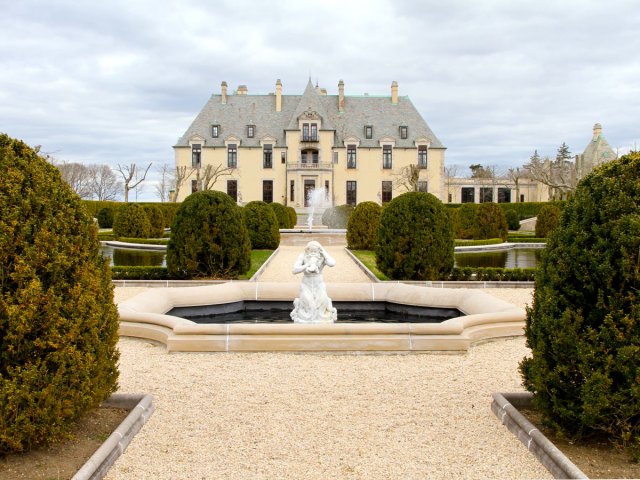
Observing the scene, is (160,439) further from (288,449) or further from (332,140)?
(332,140)

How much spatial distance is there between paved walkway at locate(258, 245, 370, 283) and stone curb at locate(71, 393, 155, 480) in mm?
8358

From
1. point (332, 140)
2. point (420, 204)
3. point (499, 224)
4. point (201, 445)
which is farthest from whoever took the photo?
point (332, 140)

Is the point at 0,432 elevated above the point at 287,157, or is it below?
below

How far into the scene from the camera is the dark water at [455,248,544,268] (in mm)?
17422

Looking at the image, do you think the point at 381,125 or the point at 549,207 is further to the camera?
the point at 381,125

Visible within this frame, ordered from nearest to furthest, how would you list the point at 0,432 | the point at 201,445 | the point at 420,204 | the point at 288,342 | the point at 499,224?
1. the point at 0,432
2. the point at 201,445
3. the point at 288,342
4. the point at 420,204
5. the point at 499,224

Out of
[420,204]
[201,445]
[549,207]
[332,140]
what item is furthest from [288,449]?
[332,140]

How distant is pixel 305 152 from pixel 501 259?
108ft

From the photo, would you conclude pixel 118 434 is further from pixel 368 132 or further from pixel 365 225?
pixel 368 132

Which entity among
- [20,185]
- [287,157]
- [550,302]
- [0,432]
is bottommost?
[0,432]

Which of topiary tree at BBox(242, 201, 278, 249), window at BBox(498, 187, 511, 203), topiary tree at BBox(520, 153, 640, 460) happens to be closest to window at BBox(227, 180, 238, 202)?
topiary tree at BBox(242, 201, 278, 249)

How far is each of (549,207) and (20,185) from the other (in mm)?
26603

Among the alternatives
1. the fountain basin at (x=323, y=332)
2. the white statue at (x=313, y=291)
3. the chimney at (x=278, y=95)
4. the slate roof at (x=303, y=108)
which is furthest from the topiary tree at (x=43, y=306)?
the chimney at (x=278, y=95)

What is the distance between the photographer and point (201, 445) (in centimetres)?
420
